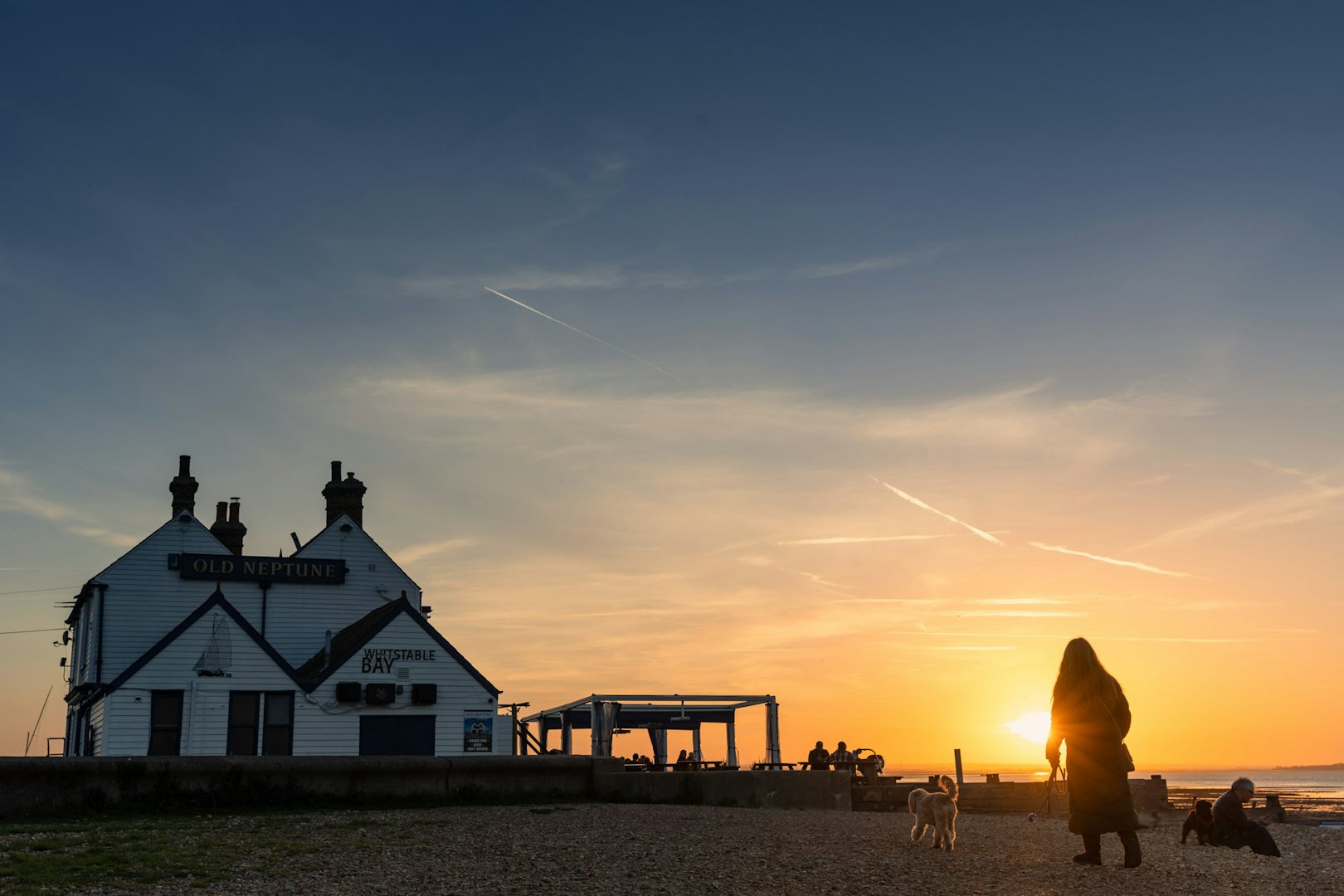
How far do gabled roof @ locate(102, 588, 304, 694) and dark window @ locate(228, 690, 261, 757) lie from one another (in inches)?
46.0

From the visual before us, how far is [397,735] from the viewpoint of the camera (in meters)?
36.3

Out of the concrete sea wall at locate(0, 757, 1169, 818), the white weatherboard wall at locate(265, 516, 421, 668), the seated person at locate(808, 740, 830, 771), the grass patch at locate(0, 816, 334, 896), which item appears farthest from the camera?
the white weatherboard wall at locate(265, 516, 421, 668)

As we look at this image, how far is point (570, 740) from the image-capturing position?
140 feet

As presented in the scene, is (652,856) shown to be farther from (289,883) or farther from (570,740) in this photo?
(570,740)

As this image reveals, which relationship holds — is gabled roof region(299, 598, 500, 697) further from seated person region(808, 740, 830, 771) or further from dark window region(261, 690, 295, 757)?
seated person region(808, 740, 830, 771)

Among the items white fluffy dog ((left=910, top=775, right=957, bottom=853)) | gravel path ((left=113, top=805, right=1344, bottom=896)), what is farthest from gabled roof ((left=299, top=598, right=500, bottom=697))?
white fluffy dog ((left=910, top=775, right=957, bottom=853))

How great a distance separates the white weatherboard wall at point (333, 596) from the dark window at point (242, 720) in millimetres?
6978

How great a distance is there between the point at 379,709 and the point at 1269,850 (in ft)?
88.2

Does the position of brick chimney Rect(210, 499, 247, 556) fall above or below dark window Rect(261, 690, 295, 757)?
above

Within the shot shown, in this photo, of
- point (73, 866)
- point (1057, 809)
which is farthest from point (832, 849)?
point (1057, 809)

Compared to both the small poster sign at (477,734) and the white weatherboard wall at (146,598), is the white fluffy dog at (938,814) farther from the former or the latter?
the white weatherboard wall at (146,598)

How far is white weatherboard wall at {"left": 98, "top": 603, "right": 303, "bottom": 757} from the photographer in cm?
3300

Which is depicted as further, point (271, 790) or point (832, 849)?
point (271, 790)

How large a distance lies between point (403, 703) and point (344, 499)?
426 inches
